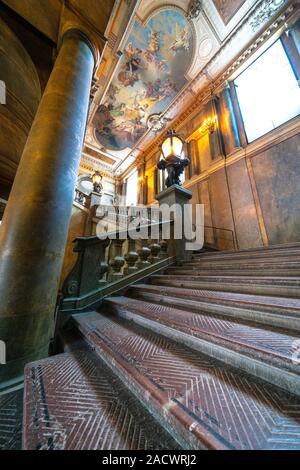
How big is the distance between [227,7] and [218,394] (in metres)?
10.8

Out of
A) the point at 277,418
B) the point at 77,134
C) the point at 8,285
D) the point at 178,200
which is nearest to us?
the point at 277,418

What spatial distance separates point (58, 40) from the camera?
2871mm

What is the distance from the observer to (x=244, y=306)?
136 centimetres

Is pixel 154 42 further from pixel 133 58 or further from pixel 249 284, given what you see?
pixel 249 284

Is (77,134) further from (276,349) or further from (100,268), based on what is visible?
(276,349)

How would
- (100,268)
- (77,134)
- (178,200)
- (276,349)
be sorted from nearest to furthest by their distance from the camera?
(276,349)
(77,134)
(100,268)
(178,200)

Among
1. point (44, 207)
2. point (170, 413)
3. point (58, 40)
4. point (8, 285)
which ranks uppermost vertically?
point (58, 40)

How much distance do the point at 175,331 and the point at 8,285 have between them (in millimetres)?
1310

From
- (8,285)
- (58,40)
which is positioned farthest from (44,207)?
(58,40)

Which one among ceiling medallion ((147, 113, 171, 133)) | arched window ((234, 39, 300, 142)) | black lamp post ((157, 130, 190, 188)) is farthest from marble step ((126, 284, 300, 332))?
ceiling medallion ((147, 113, 171, 133))

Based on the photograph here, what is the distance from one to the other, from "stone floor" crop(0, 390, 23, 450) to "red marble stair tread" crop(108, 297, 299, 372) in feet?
3.04

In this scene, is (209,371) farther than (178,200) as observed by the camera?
No

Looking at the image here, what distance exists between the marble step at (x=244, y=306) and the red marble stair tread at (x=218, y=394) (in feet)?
1.54

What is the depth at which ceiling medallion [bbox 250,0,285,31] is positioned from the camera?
19.6ft
